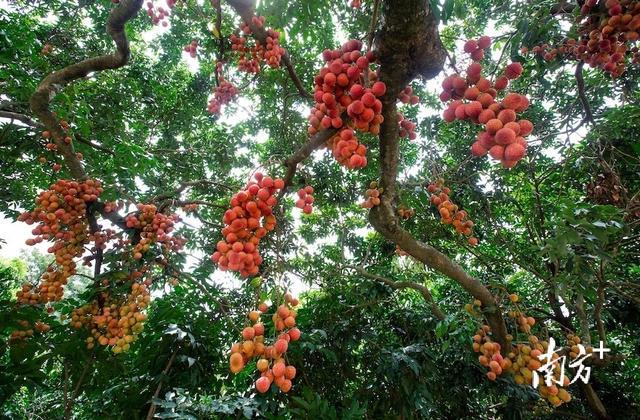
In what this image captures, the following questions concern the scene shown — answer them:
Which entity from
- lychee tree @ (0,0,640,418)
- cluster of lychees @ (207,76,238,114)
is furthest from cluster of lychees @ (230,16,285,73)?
cluster of lychees @ (207,76,238,114)

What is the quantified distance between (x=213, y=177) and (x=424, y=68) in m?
5.15

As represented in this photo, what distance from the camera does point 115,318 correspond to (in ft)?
9.36

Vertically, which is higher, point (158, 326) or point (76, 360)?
point (158, 326)

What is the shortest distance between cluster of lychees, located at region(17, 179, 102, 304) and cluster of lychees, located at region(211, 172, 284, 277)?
2.33m

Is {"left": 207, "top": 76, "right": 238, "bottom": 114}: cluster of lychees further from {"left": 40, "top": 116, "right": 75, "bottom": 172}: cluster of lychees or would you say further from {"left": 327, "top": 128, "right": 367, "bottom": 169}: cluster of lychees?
{"left": 327, "top": 128, "right": 367, "bottom": 169}: cluster of lychees

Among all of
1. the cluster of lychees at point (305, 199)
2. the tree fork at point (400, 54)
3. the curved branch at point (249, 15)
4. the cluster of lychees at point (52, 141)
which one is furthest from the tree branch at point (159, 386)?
the curved branch at point (249, 15)

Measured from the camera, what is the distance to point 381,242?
553cm

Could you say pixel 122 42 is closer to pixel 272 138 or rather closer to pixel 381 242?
pixel 272 138

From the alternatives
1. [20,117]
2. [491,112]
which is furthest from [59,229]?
[491,112]

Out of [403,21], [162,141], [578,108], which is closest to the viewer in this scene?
[403,21]

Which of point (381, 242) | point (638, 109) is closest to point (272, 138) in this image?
point (381, 242)

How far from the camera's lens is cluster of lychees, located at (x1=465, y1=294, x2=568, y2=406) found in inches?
116

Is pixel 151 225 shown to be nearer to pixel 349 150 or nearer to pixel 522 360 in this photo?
pixel 349 150

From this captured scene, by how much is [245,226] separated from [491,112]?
102cm
